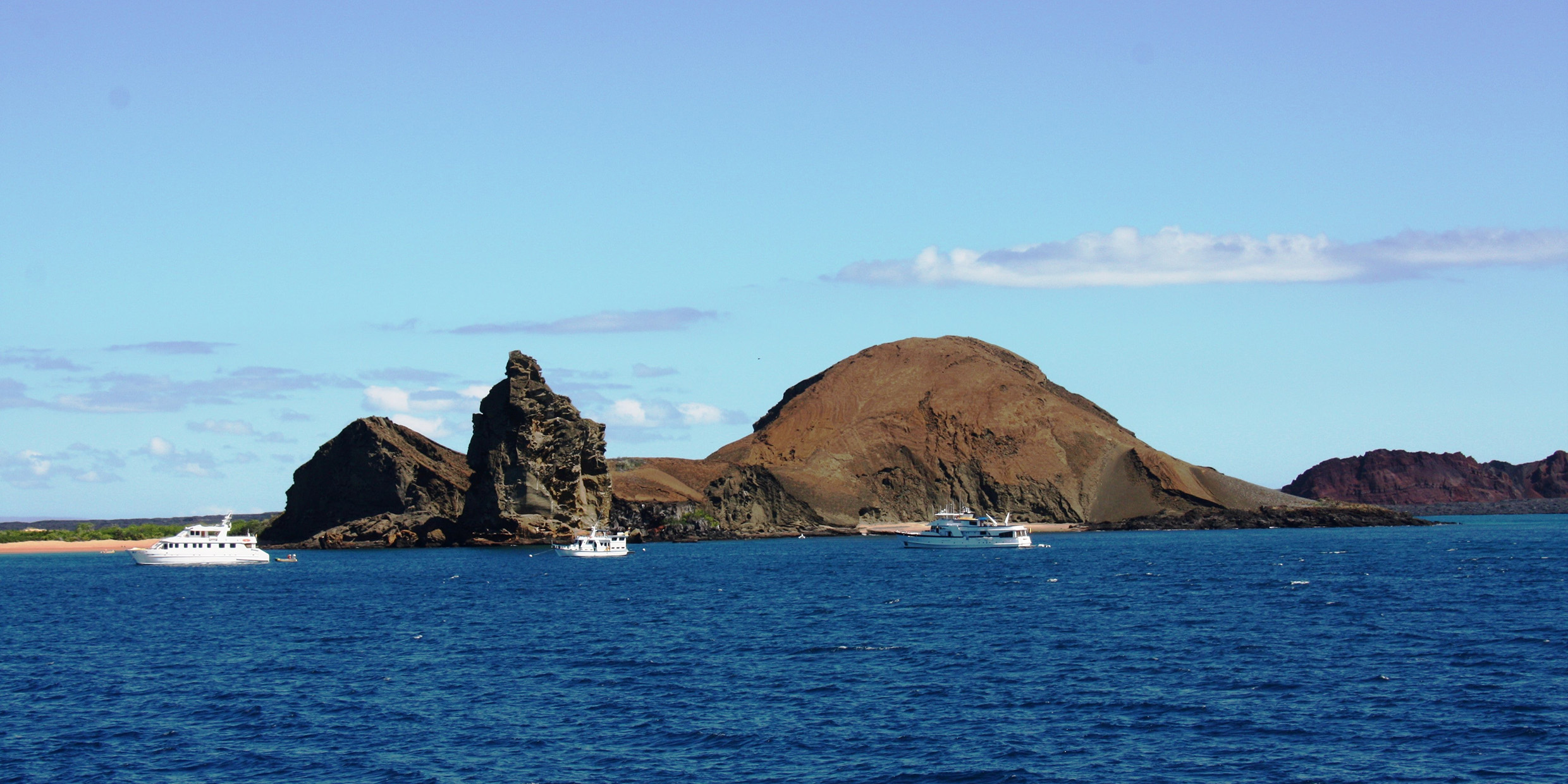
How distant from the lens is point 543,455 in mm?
167750

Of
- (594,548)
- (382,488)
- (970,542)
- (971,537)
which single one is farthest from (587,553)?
(382,488)

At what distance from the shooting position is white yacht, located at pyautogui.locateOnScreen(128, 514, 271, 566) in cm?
13712

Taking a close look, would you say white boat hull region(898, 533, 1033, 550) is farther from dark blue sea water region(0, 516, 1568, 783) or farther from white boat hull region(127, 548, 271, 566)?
white boat hull region(127, 548, 271, 566)

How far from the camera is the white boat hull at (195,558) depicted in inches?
5384

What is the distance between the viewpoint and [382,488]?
19088 cm

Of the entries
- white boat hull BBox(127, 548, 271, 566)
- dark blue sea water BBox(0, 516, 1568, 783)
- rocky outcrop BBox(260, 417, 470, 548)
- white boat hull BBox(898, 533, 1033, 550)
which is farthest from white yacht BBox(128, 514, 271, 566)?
white boat hull BBox(898, 533, 1033, 550)

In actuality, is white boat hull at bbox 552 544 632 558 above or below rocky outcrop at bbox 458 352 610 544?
below

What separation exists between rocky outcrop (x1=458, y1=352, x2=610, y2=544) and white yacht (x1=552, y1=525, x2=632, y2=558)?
12.3 meters

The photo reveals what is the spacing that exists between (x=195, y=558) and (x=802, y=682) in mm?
107529

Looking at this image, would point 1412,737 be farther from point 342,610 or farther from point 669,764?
point 342,610

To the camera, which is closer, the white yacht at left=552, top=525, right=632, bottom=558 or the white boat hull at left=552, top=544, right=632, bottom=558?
the white boat hull at left=552, top=544, right=632, bottom=558

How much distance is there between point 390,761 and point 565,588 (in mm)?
60803

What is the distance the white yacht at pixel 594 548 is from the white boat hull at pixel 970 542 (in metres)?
37.1

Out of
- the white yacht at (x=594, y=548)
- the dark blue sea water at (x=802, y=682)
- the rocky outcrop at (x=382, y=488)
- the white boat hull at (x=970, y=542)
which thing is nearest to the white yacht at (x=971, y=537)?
the white boat hull at (x=970, y=542)
